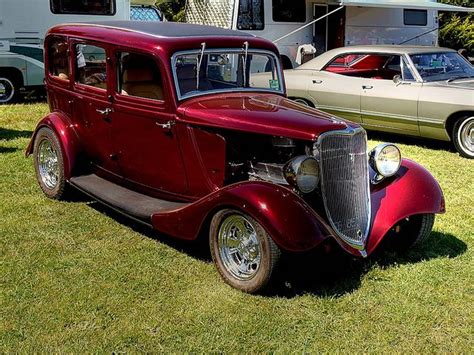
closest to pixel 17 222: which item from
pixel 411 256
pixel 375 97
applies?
pixel 411 256

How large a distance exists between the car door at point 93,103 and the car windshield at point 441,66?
487 cm

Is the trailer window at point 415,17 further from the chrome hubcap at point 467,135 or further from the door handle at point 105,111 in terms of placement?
the door handle at point 105,111

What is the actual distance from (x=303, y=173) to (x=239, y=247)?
66cm

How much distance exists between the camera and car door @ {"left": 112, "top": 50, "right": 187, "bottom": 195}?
446 centimetres

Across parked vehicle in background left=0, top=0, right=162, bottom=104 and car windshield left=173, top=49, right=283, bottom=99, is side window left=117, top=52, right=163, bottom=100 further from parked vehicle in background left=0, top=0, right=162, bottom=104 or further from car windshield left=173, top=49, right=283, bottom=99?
parked vehicle in background left=0, top=0, right=162, bottom=104

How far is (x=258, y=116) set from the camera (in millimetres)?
4031

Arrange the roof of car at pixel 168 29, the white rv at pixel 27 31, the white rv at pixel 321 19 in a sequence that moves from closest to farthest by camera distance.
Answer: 1. the roof of car at pixel 168 29
2. the white rv at pixel 27 31
3. the white rv at pixel 321 19

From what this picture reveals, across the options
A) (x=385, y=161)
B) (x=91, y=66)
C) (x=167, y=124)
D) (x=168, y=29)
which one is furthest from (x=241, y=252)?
(x=91, y=66)

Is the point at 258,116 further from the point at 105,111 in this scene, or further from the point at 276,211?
the point at 105,111

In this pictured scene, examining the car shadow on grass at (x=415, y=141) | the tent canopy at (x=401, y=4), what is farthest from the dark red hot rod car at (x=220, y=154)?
the tent canopy at (x=401, y=4)

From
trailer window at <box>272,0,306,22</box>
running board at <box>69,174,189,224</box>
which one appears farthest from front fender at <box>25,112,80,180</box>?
trailer window at <box>272,0,306,22</box>

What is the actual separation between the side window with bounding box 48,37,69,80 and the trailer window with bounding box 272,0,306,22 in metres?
7.44

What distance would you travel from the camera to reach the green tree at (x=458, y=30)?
67.3ft

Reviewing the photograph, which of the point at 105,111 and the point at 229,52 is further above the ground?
the point at 229,52
